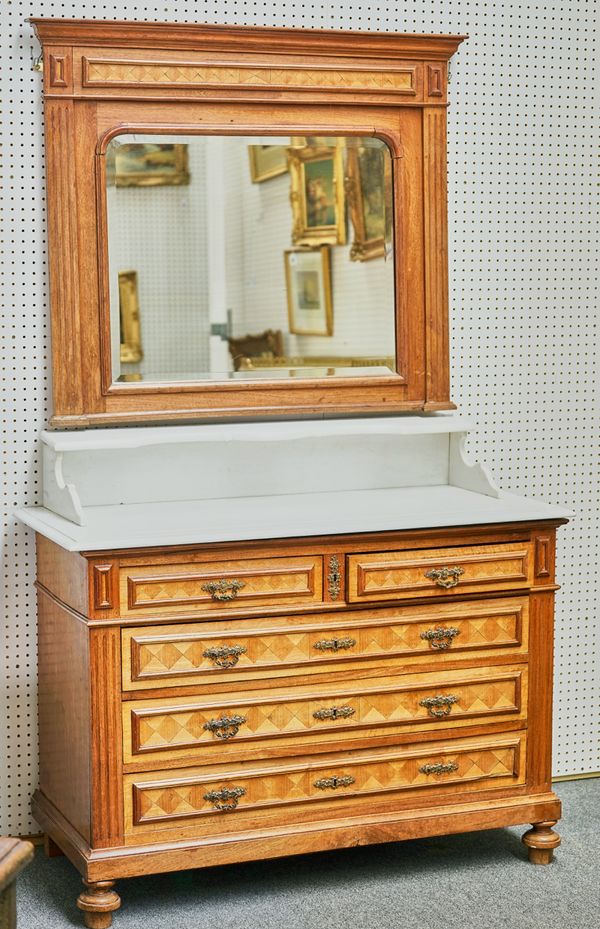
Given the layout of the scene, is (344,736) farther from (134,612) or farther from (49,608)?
(49,608)

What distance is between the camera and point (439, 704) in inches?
143

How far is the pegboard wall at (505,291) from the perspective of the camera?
12.5ft

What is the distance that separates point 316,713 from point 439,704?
1.25ft

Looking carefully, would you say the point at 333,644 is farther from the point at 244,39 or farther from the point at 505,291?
the point at 244,39

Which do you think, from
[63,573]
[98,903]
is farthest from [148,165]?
[98,903]

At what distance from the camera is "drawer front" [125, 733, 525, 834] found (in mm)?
3363

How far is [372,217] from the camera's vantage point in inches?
159

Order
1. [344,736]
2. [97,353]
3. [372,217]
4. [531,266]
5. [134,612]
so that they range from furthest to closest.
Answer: [531,266] < [372,217] < [97,353] < [344,736] < [134,612]

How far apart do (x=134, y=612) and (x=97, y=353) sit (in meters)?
0.87

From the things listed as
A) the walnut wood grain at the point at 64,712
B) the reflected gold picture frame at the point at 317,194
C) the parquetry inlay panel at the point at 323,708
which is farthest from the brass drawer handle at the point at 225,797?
the reflected gold picture frame at the point at 317,194

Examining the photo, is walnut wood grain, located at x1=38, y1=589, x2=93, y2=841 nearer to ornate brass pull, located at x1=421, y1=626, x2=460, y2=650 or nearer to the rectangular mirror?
the rectangular mirror

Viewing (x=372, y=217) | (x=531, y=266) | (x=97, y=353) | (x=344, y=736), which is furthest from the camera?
(x=531, y=266)

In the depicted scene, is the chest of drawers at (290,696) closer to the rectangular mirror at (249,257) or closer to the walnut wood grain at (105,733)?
the walnut wood grain at (105,733)

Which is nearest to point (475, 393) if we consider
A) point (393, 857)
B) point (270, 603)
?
point (270, 603)
